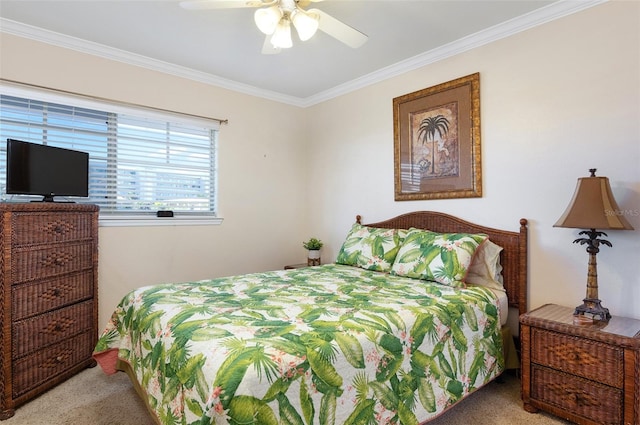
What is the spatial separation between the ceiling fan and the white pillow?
1.70 meters

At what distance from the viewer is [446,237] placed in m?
2.56

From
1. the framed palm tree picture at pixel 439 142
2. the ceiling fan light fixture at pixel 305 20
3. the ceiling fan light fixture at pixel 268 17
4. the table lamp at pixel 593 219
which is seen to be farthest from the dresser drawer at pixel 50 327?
the table lamp at pixel 593 219

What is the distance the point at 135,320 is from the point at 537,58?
3.09 m

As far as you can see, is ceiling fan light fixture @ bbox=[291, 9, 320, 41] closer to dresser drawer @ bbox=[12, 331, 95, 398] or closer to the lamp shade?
the lamp shade

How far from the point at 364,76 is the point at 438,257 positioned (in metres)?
2.05

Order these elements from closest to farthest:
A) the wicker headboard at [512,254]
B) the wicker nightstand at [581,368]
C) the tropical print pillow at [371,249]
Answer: the wicker nightstand at [581,368] → the wicker headboard at [512,254] → the tropical print pillow at [371,249]

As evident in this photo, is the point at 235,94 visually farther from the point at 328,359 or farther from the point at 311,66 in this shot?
the point at 328,359

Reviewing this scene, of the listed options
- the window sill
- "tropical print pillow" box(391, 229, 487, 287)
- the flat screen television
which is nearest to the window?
the window sill

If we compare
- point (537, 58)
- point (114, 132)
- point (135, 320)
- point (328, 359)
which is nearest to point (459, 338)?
point (328, 359)

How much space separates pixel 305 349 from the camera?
1.31m

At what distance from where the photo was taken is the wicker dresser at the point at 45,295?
2.04m

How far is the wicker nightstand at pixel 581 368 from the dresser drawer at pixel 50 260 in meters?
3.01

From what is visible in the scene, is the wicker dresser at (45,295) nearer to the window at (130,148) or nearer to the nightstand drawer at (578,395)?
the window at (130,148)

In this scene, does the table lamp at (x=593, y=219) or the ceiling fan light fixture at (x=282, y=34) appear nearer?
the table lamp at (x=593, y=219)
